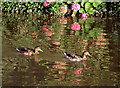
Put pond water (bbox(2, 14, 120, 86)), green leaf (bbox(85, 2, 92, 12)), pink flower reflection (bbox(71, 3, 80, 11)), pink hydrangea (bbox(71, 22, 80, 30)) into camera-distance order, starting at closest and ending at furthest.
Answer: pond water (bbox(2, 14, 120, 86))
pink hydrangea (bbox(71, 22, 80, 30))
pink flower reflection (bbox(71, 3, 80, 11))
green leaf (bbox(85, 2, 92, 12))

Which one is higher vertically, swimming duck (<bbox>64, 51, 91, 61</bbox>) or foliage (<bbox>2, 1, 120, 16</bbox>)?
foliage (<bbox>2, 1, 120, 16</bbox>)

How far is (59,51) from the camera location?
9781 millimetres

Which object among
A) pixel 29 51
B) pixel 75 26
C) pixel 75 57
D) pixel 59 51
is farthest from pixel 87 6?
pixel 75 57

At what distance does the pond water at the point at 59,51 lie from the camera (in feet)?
24.9

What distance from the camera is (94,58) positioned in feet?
30.1

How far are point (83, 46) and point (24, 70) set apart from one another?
2836mm

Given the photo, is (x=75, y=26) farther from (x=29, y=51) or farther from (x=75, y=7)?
(x=29, y=51)

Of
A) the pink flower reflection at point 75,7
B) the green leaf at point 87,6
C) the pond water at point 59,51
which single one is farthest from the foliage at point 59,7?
the pond water at point 59,51

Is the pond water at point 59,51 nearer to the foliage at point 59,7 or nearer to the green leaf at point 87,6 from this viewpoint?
the green leaf at point 87,6

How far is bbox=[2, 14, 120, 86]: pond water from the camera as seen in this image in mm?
7598

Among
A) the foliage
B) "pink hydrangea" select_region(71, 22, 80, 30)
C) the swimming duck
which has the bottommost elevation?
the swimming duck

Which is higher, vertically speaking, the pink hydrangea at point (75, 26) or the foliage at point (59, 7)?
the foliage at point (59, 7)

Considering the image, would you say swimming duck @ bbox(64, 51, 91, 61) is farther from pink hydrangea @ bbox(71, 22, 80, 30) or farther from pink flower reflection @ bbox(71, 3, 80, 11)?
pink flower reflection @ bbox(71, 3, 80, 11)

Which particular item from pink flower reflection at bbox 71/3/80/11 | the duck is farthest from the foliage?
the duck
